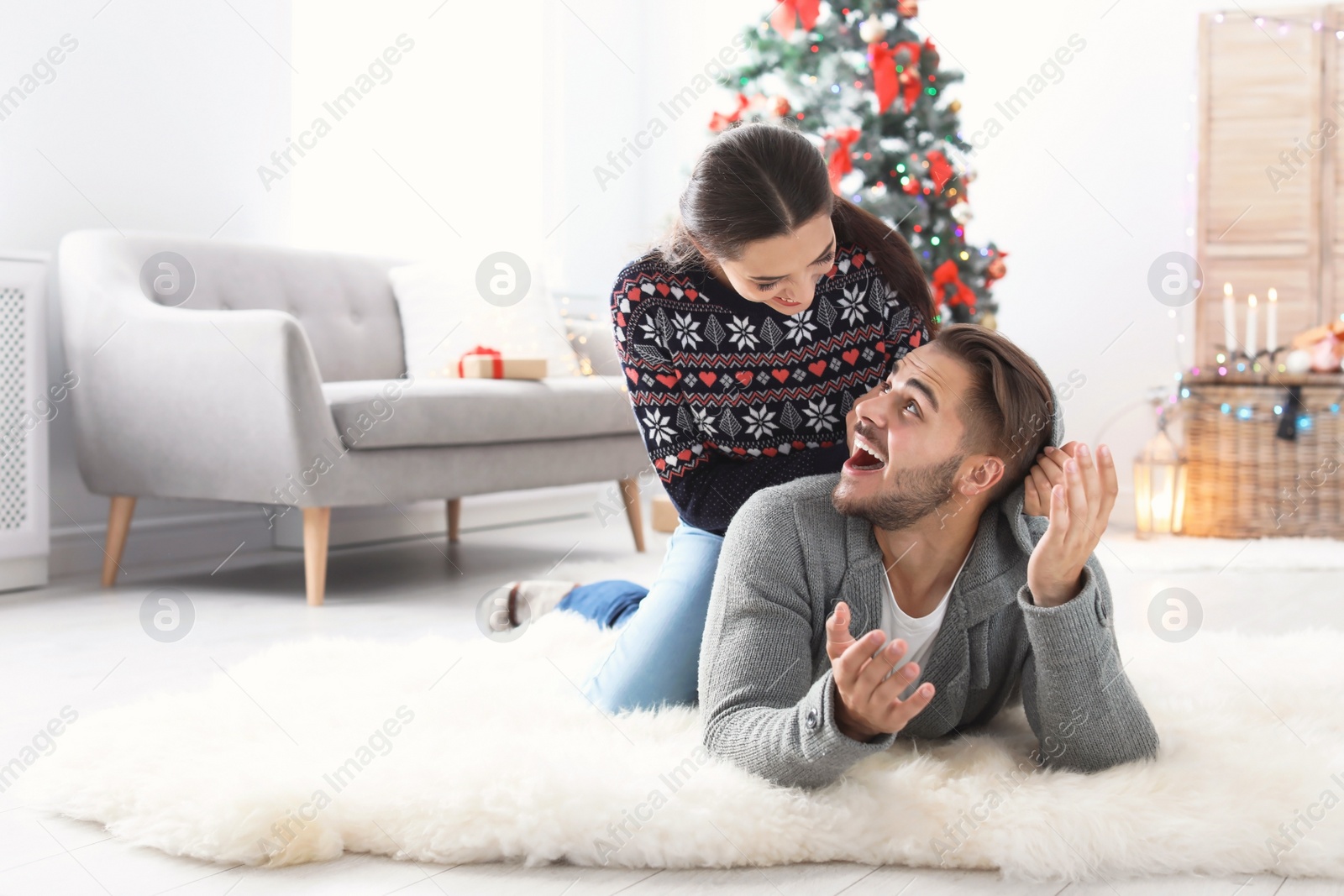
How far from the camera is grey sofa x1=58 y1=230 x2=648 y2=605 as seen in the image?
2.53 m

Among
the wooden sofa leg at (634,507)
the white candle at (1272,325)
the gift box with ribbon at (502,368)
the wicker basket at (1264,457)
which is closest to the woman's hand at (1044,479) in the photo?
the gift box with ribbon at (502,368)

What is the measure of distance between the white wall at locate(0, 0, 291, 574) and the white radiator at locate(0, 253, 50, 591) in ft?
0.73

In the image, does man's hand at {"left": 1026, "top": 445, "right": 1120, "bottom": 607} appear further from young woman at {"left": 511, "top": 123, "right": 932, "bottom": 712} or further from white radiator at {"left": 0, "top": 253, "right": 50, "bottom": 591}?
white radiator at {"left": 0, "top": 253, "right": 50, "bottom": 591}

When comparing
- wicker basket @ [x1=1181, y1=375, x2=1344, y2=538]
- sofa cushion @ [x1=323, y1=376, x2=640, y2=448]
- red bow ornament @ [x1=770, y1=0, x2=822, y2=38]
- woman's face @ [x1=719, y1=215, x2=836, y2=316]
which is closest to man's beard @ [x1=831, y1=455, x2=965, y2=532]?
woman's face @ [x1=719, y1=215, x2=836, y2=316]

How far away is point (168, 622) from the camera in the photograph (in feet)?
7.75

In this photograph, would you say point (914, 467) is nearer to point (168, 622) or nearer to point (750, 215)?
point (750, 215)

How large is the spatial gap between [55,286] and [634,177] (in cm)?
274

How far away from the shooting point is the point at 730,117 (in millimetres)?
3699

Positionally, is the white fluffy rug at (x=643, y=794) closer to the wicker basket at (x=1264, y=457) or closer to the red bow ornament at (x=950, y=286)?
the red bow ornament at (x=950, y=286)

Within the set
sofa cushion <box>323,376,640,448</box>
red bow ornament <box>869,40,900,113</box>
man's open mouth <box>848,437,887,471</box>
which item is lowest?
sofa cushion <box>323,376,640,448</box>

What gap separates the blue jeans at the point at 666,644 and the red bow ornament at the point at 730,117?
232 cm

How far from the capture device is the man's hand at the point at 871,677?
1009 mm

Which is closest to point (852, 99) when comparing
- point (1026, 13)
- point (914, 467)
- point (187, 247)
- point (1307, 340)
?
point (1026, 13)

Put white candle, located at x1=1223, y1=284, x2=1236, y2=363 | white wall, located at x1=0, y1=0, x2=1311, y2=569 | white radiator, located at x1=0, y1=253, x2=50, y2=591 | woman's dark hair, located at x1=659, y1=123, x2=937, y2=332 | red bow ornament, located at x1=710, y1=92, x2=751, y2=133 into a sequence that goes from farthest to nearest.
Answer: white candle, located at x1=1223, y1=284, x2=1236, y2=363, red bow ornament, located at x1=710, y1=92, x2=751, y2=133, white wall, located at x1=0, y1=0, x2=1311, y2=569, white radiator, located at x1=0, y1=253, x2=50, y2=591, woman's dark hair, located at x1=659, y1=123, x2=937, y2=332
